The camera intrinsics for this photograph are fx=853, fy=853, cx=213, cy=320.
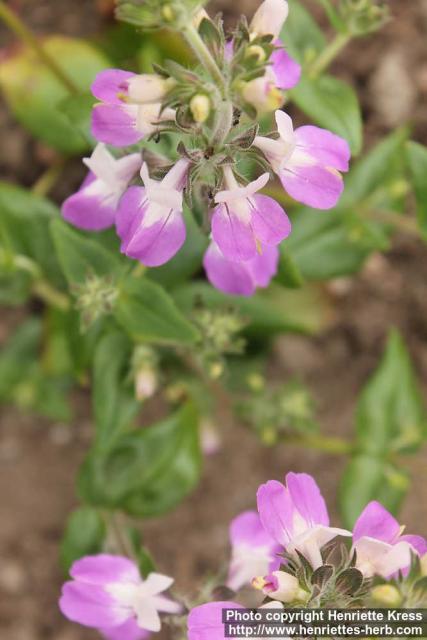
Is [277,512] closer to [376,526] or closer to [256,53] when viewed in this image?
[376,526]

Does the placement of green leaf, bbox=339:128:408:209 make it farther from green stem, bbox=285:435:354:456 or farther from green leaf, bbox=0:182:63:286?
green leaf, bbox=0:182:63:286

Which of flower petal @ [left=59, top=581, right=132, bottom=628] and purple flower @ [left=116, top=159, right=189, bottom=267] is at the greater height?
purple flower @ [left=116, top=159, right=189, bottom=267]

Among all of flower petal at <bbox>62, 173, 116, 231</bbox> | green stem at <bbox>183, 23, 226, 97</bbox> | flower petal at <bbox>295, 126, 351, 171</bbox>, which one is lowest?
flower petal at <bbox>62, 173, 116, 231</bbox>

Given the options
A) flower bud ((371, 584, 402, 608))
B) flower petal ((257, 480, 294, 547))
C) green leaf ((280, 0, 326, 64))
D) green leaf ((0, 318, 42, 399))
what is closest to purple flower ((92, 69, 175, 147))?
flower petal ((257, 480, 294, 547))

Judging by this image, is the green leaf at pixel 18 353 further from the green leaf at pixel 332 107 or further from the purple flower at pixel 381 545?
the purple flower at pixel 381 545

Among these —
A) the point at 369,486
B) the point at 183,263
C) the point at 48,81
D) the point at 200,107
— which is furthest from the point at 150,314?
the point at 48,81

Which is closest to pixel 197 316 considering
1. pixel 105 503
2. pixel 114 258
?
pixel 114 258

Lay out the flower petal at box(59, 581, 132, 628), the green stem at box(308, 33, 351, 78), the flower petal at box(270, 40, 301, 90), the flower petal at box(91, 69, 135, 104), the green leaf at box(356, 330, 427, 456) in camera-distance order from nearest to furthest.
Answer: the flower petal at box(91, 69, 135, 104) → the flower petal at box(270, 40, 301, 90) → the flower petal at box(59, 581, 132, 628) → the green stem at box(308, 33, 351, 78) → the green leaf at box(356, 330, 427, 456)
